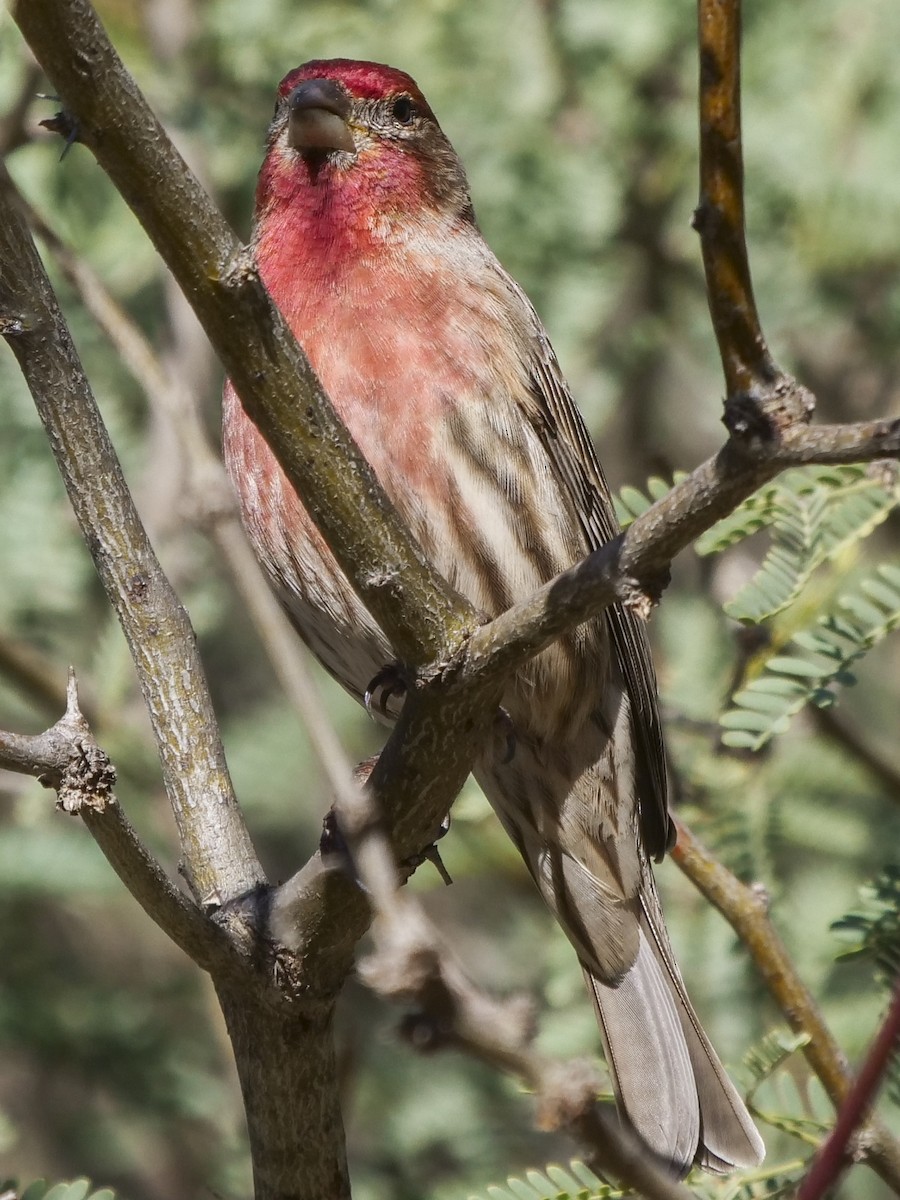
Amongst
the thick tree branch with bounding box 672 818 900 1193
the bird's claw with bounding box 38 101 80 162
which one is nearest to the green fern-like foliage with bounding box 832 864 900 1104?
the thick tree branch with bounding box 672 818 900 1193

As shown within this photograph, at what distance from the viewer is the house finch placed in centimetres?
407

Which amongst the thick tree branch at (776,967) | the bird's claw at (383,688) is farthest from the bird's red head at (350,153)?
the thick tree branch at (776,967)

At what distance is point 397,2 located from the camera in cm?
671

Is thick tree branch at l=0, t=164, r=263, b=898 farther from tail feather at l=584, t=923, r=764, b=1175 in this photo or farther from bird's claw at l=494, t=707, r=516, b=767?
tail feather at l=584, t=923, r=764, b=1175

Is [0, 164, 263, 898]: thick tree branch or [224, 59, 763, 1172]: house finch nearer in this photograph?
[0, 164, 263, 898]: thick tree branch

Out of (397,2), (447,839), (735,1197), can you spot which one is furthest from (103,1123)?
(397,2)

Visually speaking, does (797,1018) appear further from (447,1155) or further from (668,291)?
(668,291)

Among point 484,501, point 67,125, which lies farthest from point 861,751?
point 67,125

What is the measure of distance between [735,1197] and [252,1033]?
118 centimetres

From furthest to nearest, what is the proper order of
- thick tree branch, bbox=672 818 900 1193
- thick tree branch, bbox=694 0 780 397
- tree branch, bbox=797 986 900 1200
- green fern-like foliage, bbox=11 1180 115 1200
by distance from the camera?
thick tree branch, bbox=672 818 900 1193 → green fern-like foliage, bbox=11 1180 115 1200 → thick tree branch, bbox=694 0 780 397 → tree branch, bbox=797 986 900 1200

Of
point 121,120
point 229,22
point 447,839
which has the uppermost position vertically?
point 229,22

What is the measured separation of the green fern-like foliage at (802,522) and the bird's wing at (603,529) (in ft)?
1.76

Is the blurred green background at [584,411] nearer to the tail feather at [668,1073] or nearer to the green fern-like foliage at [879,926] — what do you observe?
the tail feather at [668,1073]

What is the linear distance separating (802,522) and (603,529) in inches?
31.1
